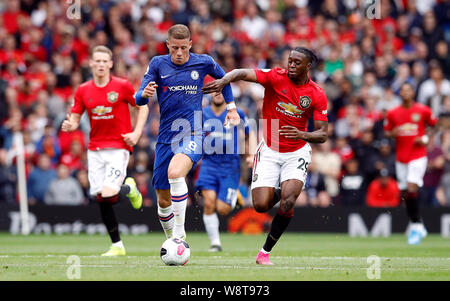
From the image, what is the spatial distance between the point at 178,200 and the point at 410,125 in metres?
7.72

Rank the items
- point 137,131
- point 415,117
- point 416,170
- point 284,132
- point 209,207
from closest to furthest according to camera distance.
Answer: point 284,132 < point 137,131 < point 209,207 < point 416,170 < point 415,117

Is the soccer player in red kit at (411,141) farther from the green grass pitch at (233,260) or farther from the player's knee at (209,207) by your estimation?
the player's knee at (209,207)

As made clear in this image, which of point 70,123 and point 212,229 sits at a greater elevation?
point 70,123

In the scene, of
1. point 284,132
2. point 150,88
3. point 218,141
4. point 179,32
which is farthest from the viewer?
point 218,141

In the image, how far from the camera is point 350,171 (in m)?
20.1

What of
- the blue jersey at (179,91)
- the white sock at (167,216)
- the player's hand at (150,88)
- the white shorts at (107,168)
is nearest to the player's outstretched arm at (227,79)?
the blue jersey at (179,91)

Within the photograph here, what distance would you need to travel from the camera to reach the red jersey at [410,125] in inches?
671

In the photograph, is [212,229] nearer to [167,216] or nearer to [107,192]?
[107,192]

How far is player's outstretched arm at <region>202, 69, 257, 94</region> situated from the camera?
1069 cm

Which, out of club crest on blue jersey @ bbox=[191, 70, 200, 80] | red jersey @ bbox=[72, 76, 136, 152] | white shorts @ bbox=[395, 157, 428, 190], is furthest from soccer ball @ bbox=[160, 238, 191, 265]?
white shorts @ bbox=[395, 157, 428, 190]

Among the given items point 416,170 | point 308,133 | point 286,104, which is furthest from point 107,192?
point 416,170

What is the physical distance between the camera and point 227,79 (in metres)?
10.8
